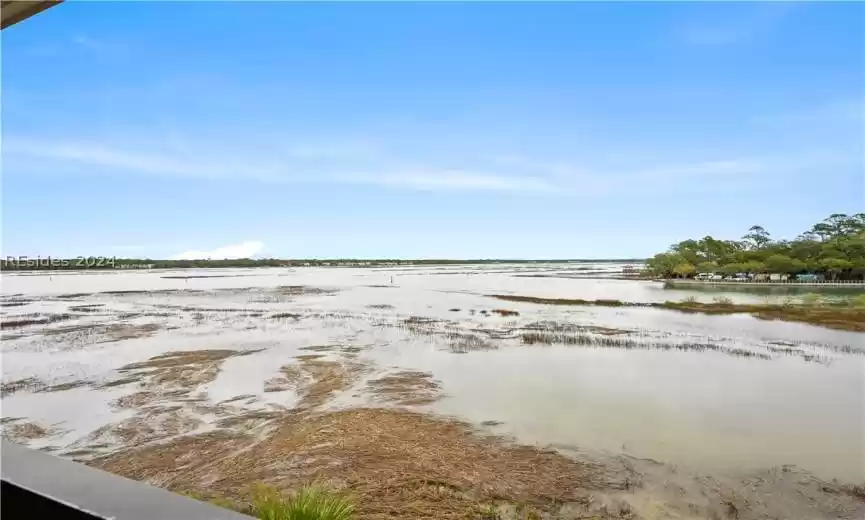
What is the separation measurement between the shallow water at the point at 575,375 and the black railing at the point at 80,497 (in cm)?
525

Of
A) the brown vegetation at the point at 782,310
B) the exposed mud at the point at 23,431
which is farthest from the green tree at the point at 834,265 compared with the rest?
the exposed mud at the point at 23,431

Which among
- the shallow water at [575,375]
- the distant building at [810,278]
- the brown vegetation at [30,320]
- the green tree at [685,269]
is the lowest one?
the shallow water at [575,375]

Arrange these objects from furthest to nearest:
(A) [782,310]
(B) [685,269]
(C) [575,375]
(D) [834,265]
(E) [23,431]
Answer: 1. (B) [685,269]
2. (D) [834,265]
3. (A) [782,310]
4. (C) [575,375]
5. (E) [23,431]

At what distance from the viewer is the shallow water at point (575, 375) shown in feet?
19.9

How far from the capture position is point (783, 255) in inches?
1608

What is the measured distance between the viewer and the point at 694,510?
169 inches

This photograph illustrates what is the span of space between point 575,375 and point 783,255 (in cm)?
4049

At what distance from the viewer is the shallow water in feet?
19.9

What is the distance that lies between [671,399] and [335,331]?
9.47m

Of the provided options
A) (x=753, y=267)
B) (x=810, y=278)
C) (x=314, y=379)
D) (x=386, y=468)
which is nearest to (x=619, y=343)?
(x=314, y=379)

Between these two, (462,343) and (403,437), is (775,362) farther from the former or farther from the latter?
(403,437)

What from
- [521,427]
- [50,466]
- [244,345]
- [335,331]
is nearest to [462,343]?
[335,331]

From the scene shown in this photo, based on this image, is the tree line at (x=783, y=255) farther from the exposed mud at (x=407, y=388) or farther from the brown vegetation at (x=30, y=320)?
the brown vegetation at (x=30, y=320)

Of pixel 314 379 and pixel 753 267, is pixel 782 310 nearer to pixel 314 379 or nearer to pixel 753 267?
pixel 314 379
